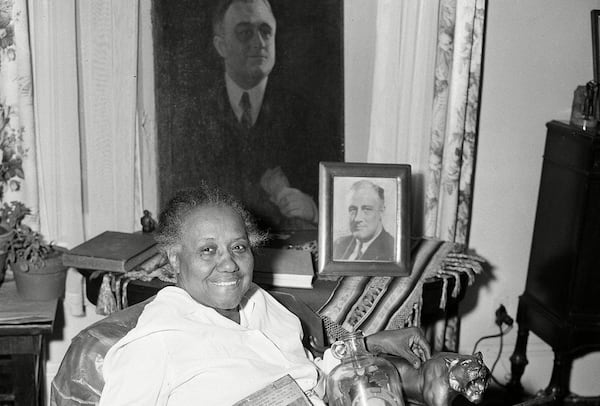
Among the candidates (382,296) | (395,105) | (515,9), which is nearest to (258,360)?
(382,296)

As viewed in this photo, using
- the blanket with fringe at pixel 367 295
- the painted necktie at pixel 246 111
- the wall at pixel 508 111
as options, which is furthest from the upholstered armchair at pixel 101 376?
the wall at pixel 508 111

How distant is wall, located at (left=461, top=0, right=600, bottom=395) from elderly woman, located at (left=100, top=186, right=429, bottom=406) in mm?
1403

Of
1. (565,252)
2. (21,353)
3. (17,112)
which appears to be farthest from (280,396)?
(565,252)

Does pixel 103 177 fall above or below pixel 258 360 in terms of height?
above

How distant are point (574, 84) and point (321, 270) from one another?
146 centimetres

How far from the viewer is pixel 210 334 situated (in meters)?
1.78

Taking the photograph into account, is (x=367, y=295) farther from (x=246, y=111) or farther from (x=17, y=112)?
(x=17, y=112)

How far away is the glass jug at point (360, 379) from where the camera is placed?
173 cm

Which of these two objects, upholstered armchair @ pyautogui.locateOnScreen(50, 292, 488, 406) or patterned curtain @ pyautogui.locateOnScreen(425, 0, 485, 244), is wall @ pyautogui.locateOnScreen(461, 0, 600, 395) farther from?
upholstered armchair @ pyautogui.locateOnScreen(50, 292, 488, 406)

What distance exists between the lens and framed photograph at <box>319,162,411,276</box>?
253cm

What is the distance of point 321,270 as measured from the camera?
8.26ft

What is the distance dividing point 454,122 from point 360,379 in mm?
1421

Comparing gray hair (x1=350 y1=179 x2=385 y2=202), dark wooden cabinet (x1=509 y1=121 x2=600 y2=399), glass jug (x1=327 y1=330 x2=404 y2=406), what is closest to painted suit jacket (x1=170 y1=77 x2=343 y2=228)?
gray hair (x1=350 y1=179 x2=385 y2=202)

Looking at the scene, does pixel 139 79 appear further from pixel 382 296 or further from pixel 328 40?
pixel 382 296
